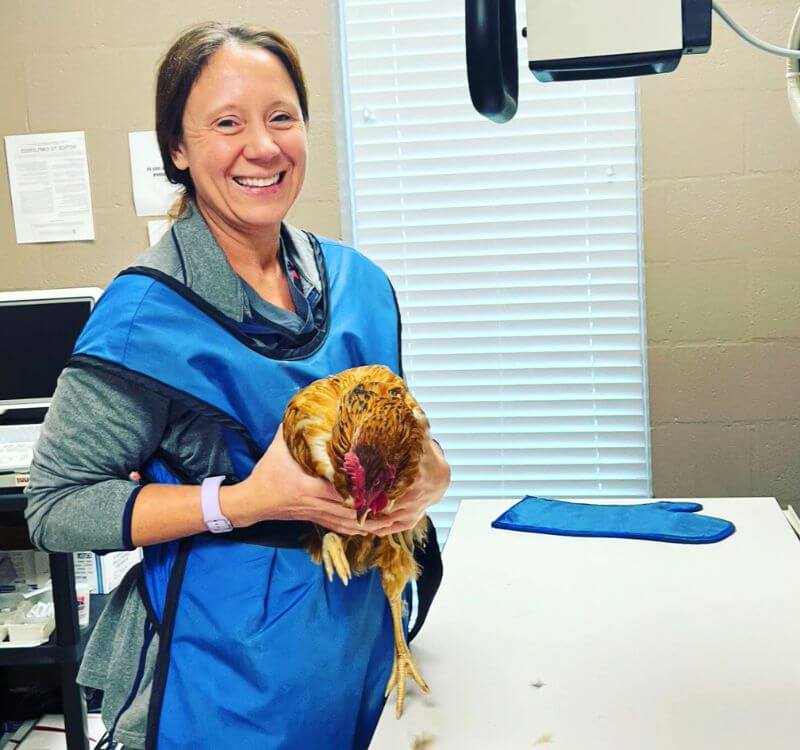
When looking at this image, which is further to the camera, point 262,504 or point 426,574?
point 426,574

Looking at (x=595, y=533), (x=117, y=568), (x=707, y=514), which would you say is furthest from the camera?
(x=117, y=568)

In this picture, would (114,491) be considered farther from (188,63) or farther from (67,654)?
(67,654)

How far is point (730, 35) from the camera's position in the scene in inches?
98.4

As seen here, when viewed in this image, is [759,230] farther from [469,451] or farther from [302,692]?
[302,692]

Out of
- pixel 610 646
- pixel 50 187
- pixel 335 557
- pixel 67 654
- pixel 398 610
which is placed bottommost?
pixel 67 654

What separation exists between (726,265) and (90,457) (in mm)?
2016

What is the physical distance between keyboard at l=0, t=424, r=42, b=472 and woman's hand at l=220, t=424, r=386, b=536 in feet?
3.97

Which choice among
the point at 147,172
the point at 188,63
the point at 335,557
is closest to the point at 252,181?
the point at 188,63

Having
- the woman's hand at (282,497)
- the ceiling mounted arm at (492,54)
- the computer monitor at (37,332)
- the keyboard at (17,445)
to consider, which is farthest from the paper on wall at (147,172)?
the ceiling mounted arm at (492,54)

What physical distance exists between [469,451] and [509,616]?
1.49 metres

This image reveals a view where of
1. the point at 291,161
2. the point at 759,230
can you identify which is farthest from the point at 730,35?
the point at 291,161

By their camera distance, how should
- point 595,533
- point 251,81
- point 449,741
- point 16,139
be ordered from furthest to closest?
point 16,139, point 595,533, point 251,81, point 449,741

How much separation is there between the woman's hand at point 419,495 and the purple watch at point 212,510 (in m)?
0.19

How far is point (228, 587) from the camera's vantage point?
1.18 meters
